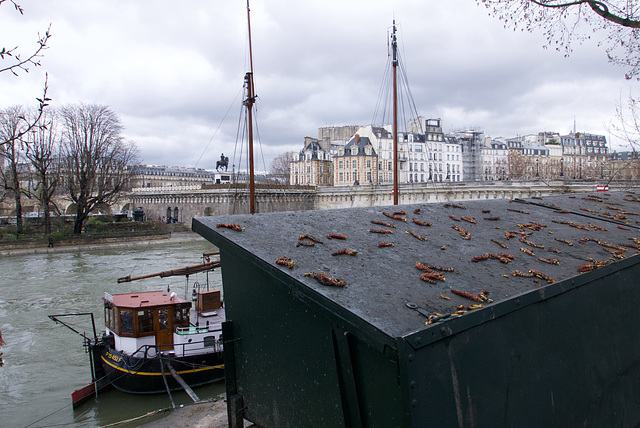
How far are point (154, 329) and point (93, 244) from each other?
3461cm

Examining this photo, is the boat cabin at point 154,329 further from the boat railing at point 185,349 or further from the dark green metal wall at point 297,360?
the dark green metal wall at point 297,360

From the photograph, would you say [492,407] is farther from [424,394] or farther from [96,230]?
[96,230]

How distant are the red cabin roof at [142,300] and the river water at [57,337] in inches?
94.9

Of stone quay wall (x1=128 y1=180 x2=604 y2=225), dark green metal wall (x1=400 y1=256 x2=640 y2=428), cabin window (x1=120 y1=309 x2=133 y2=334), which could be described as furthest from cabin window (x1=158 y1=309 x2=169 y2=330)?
stone quay wall (x1=128 y1=180 x2=604 y2=225)

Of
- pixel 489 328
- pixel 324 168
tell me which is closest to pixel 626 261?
pixel 489 328

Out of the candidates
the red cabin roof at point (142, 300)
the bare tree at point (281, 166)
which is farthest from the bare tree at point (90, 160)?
the bare tree at point (281, 166)

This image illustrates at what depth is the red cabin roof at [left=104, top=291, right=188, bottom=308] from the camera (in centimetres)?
1392

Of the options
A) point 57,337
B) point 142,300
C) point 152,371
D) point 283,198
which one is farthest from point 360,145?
point 152,371

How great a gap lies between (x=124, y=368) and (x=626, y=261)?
1264 cm

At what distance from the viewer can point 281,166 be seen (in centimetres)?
11881

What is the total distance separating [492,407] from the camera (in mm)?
3076

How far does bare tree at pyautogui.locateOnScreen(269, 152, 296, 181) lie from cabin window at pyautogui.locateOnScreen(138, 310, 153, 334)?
3628 inches

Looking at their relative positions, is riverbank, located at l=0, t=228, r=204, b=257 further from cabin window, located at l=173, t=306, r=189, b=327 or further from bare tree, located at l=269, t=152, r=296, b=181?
bare tree, located at l=269, t=152, r=296, b=181

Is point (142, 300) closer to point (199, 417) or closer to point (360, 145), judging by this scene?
point (199, 417)
